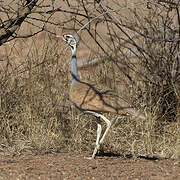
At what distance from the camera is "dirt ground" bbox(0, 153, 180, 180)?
3955 millimetres

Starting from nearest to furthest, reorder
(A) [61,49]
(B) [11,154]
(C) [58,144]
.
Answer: (B) [11,154]
(C) [58,144]
(A) [61,49]

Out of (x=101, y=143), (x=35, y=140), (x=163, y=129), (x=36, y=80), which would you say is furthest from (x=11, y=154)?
(x=163, y=129)

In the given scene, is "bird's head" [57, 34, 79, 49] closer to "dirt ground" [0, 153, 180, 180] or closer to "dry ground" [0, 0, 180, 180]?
"dry ground" [0, 0, 180, 180]

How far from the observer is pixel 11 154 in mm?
4898

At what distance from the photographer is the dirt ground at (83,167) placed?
396cm

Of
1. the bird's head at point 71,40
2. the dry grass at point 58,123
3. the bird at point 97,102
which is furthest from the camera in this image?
the bird's head at point 71,40

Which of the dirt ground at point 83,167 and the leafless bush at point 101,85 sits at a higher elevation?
the leafless bush at point 101,85

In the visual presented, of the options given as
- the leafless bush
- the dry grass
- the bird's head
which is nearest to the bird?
the leafless bush

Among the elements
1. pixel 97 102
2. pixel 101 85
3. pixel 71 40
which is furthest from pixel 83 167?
pixel 71 40

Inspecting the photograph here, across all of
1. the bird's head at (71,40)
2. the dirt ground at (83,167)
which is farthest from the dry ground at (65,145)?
the bird's head at (71,40)

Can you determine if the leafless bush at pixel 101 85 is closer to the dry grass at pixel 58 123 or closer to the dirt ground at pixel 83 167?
the dry grass at pixel 58 123

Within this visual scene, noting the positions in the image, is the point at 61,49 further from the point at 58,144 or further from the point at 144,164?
the point at 144,164

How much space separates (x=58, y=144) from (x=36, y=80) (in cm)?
113

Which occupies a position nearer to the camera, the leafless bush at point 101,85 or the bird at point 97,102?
the bird at point 97,102
